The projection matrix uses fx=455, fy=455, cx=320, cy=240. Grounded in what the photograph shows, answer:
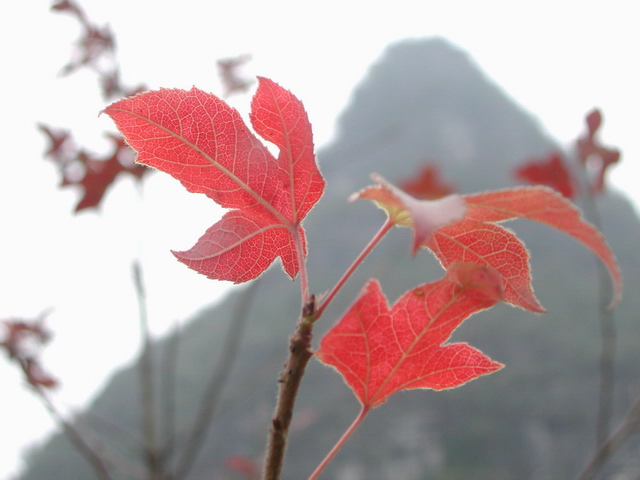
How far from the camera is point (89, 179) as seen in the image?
154 cm

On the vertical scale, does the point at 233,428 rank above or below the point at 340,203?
below

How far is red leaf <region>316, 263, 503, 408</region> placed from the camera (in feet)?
1.30

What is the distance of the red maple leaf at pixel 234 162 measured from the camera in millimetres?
406

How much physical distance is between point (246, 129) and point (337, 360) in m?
0.23

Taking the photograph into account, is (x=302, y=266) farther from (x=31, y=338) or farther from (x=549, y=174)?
(x=31, y=338)

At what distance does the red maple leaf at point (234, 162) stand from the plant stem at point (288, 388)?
0.08 m

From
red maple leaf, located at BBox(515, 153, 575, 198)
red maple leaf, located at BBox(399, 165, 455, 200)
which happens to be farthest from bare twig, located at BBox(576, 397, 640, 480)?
red maple leaf, located at BBox(399, 165, 455, 200)

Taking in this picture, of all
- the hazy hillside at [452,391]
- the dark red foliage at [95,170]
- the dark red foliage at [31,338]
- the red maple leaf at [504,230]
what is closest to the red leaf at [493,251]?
the red maple leaf at [504,230]

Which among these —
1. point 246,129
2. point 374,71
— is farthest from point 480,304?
point 374,71

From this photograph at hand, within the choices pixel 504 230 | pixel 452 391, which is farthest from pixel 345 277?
pixel 452 391

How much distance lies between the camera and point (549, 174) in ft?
5.45

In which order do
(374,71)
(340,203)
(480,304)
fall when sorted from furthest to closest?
(374,71)
(340,203)
(480,304)

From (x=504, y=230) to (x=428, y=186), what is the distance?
1.99 metres

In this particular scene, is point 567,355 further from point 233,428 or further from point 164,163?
point 164,163
